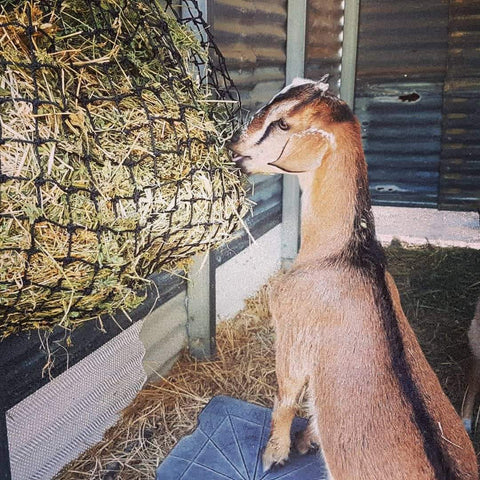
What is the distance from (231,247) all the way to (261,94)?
1397 mm

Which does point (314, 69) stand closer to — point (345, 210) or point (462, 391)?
point (462, 391)

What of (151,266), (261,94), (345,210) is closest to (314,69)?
(261,94)

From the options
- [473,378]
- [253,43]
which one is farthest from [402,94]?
[473,378]

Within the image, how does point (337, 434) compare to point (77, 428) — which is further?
point (77, 428)

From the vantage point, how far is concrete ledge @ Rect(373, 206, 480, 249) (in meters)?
7.12

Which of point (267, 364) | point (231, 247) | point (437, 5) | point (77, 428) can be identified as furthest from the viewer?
point (437, 5)

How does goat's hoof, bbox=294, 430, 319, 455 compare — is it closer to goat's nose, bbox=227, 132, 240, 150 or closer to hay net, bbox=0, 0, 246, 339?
hay net, bbox=0, 0, 246, 339

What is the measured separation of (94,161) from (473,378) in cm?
289

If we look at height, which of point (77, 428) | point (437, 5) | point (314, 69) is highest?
point (437, 5)

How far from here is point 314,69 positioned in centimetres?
591

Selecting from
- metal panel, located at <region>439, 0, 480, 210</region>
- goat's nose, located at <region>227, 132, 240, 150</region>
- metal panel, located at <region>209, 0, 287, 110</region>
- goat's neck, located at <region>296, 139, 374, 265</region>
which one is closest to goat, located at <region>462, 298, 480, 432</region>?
goat's neck, located at <region>296, 139, 374, 265</region>

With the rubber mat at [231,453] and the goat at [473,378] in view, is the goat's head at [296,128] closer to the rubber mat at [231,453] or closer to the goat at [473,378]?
the rubber mat at [231,453]

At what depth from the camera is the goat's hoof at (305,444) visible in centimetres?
269

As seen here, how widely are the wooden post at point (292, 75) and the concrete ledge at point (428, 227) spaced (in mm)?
1688
